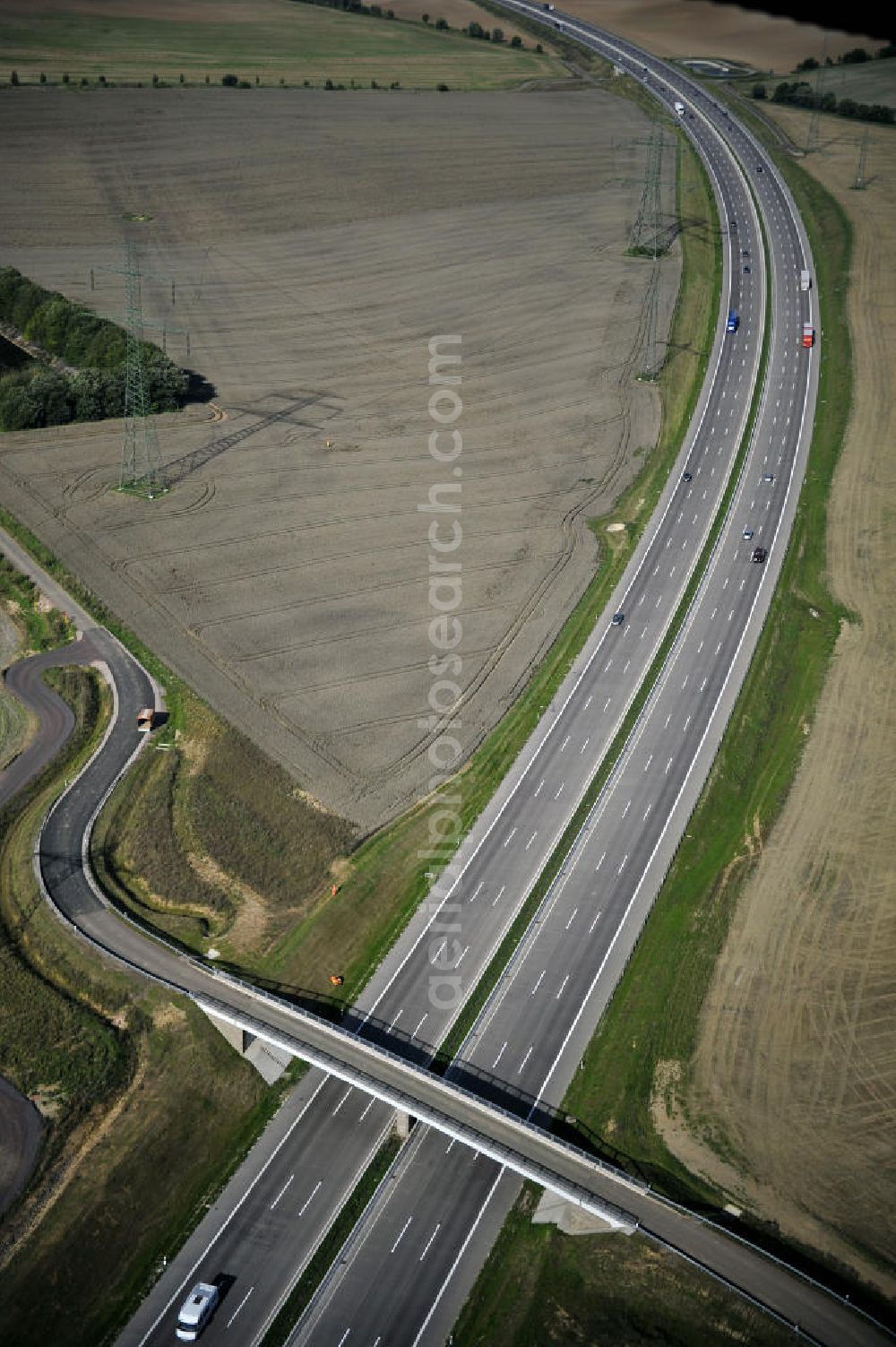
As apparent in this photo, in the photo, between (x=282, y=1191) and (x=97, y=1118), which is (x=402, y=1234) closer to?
→ (x=282, y=1191)

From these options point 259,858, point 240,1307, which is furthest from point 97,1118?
point 259,858

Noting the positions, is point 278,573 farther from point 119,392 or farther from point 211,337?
point 211,337

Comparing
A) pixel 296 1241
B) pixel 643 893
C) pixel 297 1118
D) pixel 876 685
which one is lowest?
pixel 296 1241

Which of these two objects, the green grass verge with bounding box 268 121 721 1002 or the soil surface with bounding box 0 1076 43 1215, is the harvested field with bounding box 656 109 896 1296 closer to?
the green grass verge with bounding box 268 121 721 1002

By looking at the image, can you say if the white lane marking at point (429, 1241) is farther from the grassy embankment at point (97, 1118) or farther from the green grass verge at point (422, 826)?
the green grass verge at point (422, 826)

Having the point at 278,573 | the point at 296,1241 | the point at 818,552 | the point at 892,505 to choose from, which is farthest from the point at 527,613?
the point at 296,1241

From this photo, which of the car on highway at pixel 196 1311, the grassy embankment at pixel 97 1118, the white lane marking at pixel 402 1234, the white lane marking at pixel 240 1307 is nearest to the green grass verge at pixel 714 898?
the white lane marking at pixel 402 1234
